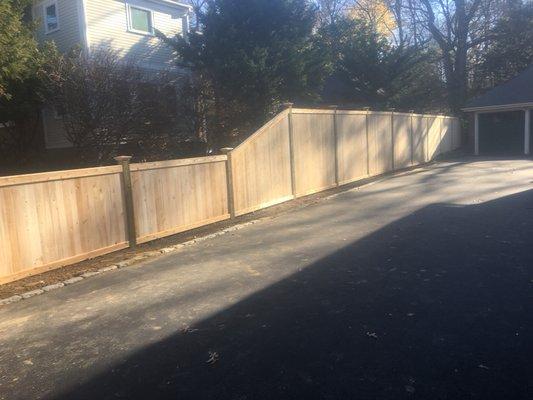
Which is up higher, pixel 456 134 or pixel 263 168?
pixel 456 134

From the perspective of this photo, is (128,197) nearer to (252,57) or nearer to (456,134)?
(252,57)

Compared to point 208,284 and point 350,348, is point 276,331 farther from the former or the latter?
point 208,284

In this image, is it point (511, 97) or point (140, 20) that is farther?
point (511, 97)

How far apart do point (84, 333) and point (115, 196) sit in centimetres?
329

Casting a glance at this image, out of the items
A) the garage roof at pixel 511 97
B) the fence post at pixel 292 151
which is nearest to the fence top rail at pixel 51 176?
the fence post at pixel 292 151

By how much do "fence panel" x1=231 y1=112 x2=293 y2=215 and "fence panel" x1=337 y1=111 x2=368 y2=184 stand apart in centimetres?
280

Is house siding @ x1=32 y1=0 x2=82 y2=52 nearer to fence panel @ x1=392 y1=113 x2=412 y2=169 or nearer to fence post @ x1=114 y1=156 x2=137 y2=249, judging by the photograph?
fence post @ x1=114 y1=156 x2=137 y2=249

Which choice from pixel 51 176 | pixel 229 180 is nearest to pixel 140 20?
pixel 229 180

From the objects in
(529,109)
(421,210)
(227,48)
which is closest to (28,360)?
(421,210)

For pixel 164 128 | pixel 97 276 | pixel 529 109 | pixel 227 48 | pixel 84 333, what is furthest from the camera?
pixel 529 109

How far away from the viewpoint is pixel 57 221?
6746mm

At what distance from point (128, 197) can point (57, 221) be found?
128cm

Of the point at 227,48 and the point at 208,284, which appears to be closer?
the point at 208,284

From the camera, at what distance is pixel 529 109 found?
2555cm
